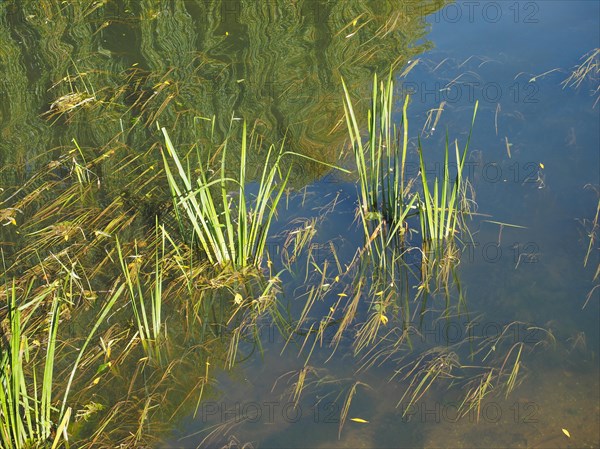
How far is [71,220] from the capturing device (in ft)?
12.7

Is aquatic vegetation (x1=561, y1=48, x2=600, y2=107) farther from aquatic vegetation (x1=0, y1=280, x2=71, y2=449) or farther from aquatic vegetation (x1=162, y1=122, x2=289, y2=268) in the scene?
aquatic vegetation (x1=0, y1=280, x2=71, y2=449)

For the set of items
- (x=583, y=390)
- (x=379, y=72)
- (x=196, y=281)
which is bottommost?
(x=583, y=390)

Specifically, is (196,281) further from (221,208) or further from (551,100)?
(551,100)

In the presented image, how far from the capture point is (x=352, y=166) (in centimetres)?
416

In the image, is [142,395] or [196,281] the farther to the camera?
[196,281]

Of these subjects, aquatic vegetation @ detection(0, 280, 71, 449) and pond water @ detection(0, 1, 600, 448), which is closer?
aquatic vegetation @ detection(0, 280, 71, 449)

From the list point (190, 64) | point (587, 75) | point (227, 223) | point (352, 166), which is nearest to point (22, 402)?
point (227, 223)

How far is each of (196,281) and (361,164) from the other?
906 mm

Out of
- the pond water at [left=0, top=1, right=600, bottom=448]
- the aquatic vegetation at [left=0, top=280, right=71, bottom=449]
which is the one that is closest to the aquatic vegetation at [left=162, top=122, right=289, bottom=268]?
the pond water at [left=0, top=1, right=600, bottom=448]

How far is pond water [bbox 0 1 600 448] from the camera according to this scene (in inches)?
110

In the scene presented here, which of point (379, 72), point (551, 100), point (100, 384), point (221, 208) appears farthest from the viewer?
point (379, 72)

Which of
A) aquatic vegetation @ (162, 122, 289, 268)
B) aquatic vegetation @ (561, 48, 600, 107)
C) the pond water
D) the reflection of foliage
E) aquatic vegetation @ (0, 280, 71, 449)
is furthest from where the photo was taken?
the reflection of foliage

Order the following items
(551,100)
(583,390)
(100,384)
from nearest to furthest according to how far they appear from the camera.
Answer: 1. (583,390)
2. (100,384)
3. (551,100)

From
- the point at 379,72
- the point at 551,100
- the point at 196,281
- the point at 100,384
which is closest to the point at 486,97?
the point at 551,100
